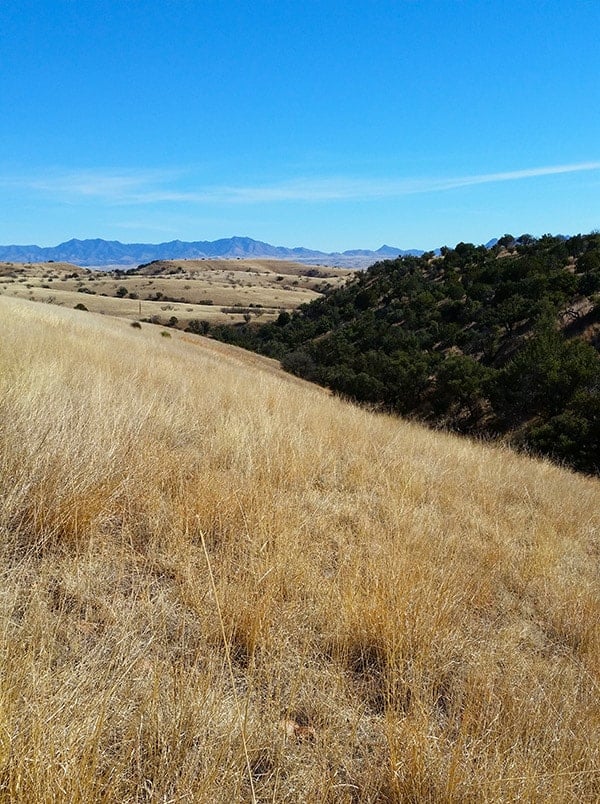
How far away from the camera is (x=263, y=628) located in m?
2.37

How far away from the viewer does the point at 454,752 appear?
1786 millimetres

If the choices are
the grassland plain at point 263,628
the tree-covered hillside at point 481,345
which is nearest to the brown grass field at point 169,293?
the tree-covered hillside at point 481,345

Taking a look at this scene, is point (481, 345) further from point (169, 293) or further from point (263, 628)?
point (169, 293)

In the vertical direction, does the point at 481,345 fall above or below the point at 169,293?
below

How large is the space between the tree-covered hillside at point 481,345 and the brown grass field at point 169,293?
14187mm

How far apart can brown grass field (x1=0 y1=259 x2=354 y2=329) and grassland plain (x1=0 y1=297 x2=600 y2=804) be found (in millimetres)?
49275

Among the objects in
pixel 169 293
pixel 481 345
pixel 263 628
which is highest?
pixel 169 293

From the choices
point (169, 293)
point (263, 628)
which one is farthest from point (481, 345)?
point (169, 293)

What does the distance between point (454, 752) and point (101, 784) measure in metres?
1.16

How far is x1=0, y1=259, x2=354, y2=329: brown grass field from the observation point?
60.2 m

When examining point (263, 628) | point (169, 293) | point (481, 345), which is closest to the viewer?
point (263, 628)

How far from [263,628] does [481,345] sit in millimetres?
35565

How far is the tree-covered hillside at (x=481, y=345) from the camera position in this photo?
25.9 m

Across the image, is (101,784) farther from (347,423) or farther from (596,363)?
(596,363)
